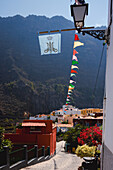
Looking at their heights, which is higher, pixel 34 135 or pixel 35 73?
pixel 35 73

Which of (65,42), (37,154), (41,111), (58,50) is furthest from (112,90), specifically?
(65,42)

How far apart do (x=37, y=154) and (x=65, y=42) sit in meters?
175

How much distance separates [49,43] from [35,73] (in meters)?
150

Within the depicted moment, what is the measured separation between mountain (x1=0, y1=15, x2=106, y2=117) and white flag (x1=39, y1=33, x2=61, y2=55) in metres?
101

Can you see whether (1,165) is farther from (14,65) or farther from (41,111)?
(14,65)

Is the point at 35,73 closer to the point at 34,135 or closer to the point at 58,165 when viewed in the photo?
the point at 34,135

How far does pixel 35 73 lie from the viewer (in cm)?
15625

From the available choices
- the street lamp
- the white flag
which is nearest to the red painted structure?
the white flag

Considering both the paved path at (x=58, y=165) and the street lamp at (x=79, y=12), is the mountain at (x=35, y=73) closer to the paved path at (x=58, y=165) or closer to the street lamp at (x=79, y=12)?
the paved path at (x=58, y=165)

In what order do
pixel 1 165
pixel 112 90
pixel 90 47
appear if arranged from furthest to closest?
pixel 90 47 < pixel 1 165 < pixel 112 90

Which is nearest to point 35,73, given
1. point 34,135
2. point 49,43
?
point 34,135

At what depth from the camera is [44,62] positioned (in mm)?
169500

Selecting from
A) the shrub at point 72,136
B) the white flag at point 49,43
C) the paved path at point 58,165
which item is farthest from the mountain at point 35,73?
the white flag at point 49,43

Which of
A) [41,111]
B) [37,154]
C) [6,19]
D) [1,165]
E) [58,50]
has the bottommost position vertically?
[41,111]
